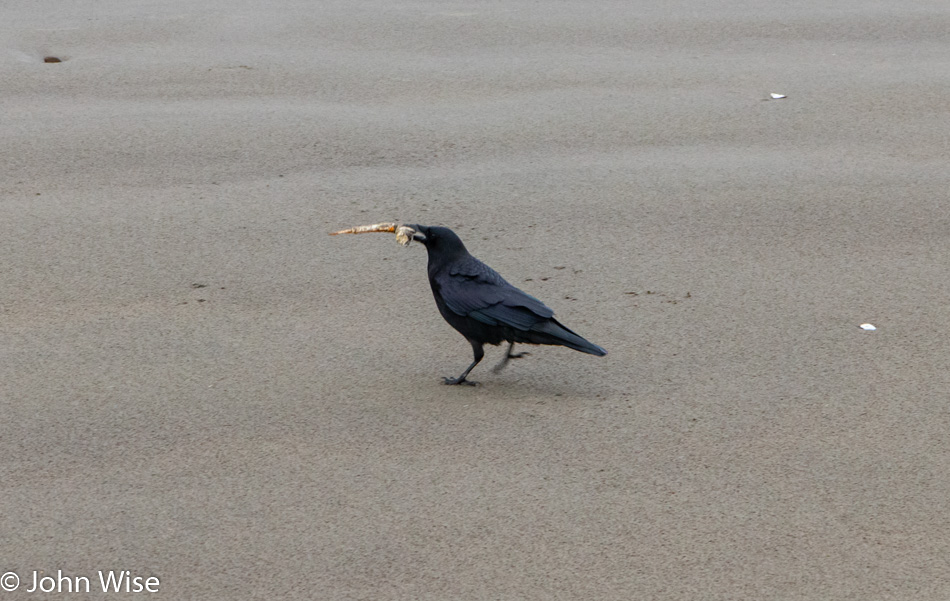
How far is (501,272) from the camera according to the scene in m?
4.60

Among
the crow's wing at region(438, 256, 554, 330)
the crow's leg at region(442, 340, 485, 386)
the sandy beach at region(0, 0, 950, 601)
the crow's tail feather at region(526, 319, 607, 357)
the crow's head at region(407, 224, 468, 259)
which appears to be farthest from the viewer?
the crow's head at region(407, 224, 468, 259)

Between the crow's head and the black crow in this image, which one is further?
the crow's head

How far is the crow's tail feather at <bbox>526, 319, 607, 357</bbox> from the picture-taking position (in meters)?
3.56

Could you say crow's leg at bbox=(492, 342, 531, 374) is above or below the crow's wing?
below

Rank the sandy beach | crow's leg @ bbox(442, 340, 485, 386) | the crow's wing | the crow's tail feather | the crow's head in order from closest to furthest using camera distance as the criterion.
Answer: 1. the sandy beach
2. the crow's tail feather
3. the crow's wing
4. crow's leg @ bbox(442, 340, 485, 386)
5. the crow's head

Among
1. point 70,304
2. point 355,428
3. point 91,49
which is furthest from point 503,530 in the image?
point 91,49

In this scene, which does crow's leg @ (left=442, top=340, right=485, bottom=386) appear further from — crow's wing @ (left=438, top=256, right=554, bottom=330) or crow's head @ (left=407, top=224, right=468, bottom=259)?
crow's head @ (left=407, top=224, right=468, bottom=259)

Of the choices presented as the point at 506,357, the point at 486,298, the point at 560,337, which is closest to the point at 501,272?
the point at 506,357

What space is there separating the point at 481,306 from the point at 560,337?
0.32 m

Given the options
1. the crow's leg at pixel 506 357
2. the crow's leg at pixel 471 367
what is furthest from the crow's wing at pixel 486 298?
the crow's leg at pixel 506 357

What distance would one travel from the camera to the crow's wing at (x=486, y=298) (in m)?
3.66

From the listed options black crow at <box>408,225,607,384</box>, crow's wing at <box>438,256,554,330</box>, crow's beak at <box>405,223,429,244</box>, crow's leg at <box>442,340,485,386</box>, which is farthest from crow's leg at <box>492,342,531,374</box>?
crow's beak at <box>405,223,429,244</box>

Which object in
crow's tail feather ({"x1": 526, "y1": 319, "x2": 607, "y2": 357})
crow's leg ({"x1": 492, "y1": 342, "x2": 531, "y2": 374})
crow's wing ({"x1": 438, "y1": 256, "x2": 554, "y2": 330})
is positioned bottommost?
crow's leg ({"x1": 492, "y1": 342, "x2": 531, "y2": 374})

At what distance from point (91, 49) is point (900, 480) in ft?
19.0
